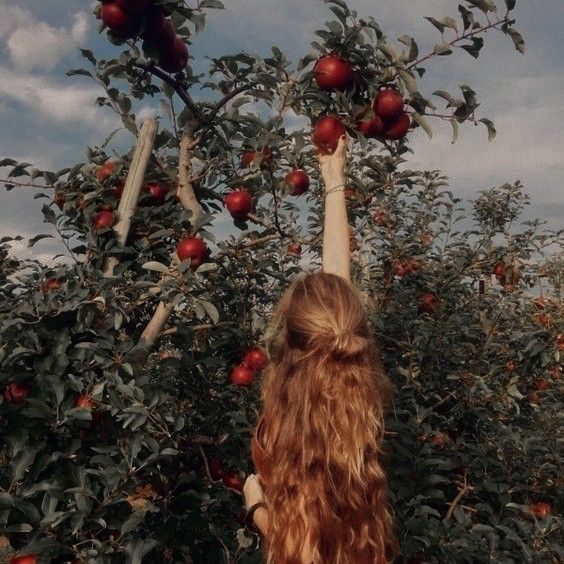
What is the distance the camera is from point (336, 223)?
2.25 m

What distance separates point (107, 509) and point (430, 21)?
199 cm

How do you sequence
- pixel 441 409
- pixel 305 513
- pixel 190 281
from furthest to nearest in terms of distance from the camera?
pixel 441 409
pixel 190 281
pixel 305 513

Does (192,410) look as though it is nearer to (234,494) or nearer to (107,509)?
(234,494)

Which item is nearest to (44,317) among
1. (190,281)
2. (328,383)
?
(190,281)

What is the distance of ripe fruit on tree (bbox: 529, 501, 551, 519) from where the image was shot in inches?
139

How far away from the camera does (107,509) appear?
2.22 metres

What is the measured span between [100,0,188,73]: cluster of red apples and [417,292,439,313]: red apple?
84.5 inches

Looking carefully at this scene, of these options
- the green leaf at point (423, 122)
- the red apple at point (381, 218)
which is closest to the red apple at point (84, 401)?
the green leaf at point (423, 122)

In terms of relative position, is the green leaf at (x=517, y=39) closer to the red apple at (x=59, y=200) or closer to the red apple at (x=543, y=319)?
the red apple at (x=59, y=200)

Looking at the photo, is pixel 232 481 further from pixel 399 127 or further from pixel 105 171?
pixel 399 127

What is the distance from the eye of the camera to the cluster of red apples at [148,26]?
7.20 ft

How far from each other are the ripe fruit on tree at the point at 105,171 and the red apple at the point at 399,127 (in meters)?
1.17

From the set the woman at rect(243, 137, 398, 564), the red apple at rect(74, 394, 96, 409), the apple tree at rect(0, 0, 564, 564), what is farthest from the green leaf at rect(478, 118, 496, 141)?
the red apple at rect(74, 394, 96, 409)

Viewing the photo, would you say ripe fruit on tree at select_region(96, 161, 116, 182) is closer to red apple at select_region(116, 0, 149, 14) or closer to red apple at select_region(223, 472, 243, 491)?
red apple at select_region(116, 0, 149, 14)
